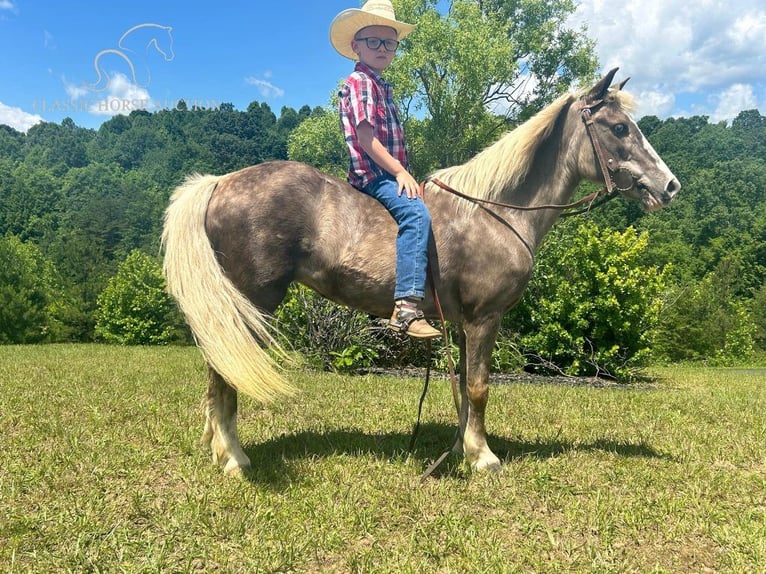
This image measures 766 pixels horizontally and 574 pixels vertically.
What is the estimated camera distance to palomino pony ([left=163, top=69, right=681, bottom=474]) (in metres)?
3.34

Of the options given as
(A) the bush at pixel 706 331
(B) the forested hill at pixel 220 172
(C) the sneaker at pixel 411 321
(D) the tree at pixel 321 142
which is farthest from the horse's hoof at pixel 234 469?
(D) the tree at pixel 321 142

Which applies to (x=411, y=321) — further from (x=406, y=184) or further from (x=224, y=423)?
(x=224, y=423)

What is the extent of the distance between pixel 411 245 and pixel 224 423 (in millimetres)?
1906

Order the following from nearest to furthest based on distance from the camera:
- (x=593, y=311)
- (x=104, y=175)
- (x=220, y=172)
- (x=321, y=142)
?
1. (x=593, y=311)
2. (x=321, y=142)
3. (x=220, y=172)
4. (x=104, y=175)

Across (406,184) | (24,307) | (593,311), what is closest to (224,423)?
(406,184)

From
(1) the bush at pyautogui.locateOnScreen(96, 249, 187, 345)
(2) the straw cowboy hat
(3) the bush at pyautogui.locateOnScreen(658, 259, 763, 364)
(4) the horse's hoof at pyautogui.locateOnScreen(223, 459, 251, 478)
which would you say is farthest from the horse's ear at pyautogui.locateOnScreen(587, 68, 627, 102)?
(1) the bush at pyautogui.locateOnScreen(96, 249, 187, 345)

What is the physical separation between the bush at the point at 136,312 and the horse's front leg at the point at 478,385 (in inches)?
742

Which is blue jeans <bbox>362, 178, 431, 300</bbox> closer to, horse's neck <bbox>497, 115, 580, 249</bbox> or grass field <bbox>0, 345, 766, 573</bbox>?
horse's neck <bbox>497, 115, 580, 249</bbox>

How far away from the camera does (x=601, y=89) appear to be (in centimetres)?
400

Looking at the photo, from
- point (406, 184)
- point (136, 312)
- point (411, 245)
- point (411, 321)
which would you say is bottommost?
point (136, 312)

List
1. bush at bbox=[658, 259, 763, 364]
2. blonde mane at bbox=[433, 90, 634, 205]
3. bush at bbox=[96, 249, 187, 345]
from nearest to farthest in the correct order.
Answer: blonde mane at bbox=[433, 90, 634, 205] < bush at bbox=[96, 249, 187, 345] < bush at bbox=[658, 259, 763, 364]

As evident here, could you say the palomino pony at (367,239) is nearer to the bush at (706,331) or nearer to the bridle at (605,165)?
the bridle at (605,165)

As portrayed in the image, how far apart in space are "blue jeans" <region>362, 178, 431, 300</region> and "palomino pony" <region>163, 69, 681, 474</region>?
0.33 ft

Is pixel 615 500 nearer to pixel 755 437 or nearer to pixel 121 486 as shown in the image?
pixel 755 437
